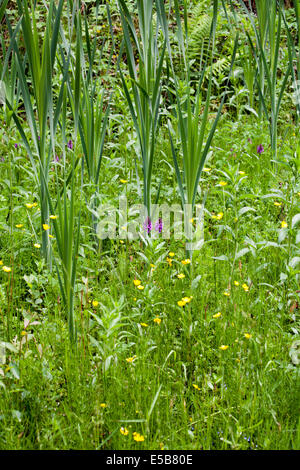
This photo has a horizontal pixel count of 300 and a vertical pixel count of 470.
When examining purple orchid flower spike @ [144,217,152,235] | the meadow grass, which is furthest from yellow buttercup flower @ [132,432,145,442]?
purple orchid flower spike @ [144,217,152,235]

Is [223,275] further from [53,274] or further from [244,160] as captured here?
[244,160]

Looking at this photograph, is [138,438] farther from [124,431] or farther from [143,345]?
[143,345]

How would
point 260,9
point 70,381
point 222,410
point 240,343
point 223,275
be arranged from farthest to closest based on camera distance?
point 260,9 → point 223,275 → point 240,343 → point 70,381 → point 222,410

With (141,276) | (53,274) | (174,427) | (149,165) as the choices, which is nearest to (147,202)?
(149,165)

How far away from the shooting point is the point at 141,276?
2.10 meters

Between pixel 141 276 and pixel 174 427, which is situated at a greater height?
pixel 141 276

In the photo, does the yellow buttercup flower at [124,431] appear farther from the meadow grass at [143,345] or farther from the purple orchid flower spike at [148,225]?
the purple orchid flower spike at [148,225]

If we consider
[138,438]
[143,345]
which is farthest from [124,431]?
[143,345]

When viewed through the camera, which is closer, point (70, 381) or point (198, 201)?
Answer: point (70, 381)

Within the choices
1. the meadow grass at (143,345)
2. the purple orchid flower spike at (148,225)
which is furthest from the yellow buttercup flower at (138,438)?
the purple orchid flower spike at (148,225)

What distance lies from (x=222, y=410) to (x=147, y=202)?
1.07m

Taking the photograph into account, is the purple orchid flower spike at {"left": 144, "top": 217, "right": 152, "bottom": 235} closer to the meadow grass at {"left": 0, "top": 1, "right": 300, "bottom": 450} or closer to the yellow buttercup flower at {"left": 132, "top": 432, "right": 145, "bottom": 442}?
the meadow grass at {"left": 0, "top": 1, "right": 300, "bottom": 450}

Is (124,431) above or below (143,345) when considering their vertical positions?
below

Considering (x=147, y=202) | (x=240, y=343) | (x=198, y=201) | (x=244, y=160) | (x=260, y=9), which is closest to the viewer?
(x=240, y=343)
